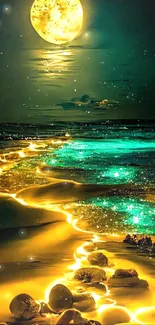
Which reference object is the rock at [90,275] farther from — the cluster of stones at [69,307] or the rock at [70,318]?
the rock at [70,318]

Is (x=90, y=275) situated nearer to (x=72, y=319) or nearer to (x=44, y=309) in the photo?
(x=44, y=309)

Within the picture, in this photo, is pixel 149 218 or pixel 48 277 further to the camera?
pixel 149 218

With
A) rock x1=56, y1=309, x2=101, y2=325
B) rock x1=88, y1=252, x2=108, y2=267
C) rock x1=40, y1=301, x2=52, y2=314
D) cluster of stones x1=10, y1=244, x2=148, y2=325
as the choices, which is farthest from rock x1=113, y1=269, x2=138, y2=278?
rock x1=56, y1=309, x2=101, y2=325

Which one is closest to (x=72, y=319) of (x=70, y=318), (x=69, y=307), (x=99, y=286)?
(x=70, y=318)

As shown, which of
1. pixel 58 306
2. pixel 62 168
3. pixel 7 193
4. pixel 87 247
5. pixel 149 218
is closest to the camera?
pixel 58 306

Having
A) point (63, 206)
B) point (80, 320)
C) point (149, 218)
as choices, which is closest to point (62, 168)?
point (63, 206)

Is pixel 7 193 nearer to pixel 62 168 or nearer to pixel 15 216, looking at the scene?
pixel 15 216

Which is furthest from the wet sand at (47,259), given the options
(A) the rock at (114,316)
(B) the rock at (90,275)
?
(B) the rock at (90,275)
